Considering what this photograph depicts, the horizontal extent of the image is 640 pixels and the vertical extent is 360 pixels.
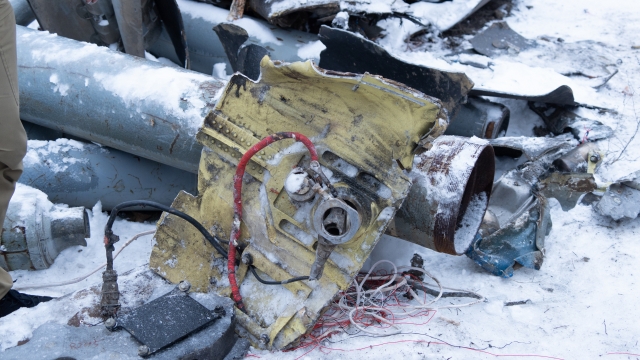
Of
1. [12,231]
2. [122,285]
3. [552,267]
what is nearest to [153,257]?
[122,285]

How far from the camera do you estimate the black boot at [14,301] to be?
8.20 ft

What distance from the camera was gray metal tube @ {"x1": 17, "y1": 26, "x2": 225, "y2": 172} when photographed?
113 inches

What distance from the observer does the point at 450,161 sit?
251cm

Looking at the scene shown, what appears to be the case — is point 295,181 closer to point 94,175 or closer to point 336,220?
point 336,220

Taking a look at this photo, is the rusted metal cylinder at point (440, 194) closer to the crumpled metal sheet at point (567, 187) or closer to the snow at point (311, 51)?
the crumpled metal sheet at point (567, 187)

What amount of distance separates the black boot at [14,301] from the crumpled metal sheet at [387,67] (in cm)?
205

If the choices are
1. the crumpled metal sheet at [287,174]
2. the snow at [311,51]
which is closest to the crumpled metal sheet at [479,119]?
the snow at [311,51]

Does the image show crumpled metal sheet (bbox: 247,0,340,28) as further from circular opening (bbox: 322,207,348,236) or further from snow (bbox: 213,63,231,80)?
circular opening (bbox: 322,207,348,236)

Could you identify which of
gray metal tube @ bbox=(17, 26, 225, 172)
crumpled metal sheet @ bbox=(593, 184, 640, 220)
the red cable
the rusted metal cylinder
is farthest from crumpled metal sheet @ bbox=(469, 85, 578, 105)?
the red cable

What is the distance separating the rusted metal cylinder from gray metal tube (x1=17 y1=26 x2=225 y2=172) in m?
1.09

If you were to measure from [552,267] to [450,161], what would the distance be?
2.61ft

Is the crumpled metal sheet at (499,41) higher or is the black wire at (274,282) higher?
the black wire at (274,282)

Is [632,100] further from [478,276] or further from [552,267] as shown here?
[478,276]

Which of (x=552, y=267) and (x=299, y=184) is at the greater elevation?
(x=299, y=184)
